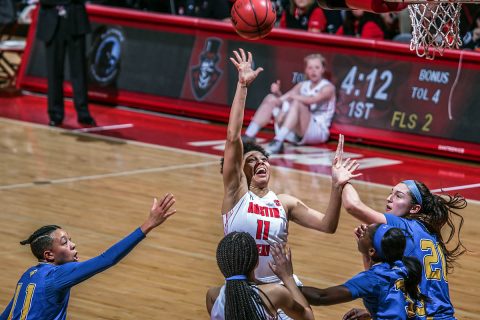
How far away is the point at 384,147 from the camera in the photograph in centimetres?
1486

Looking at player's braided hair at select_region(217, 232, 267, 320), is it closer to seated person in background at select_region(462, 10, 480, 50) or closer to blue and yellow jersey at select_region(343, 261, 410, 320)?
blue and yellow jersey at select_region(343, 261, 410, 320)

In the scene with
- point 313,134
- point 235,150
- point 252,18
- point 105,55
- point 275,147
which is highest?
point 252,18

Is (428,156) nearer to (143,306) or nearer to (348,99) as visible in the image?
(348,99)

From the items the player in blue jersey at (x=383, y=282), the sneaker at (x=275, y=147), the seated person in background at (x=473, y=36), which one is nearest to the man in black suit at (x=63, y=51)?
the sneaker at (x=275, y=147)

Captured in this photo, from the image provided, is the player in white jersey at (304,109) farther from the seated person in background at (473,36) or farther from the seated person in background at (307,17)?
the seated person in background at (473,36)

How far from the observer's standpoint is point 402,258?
6027 mm

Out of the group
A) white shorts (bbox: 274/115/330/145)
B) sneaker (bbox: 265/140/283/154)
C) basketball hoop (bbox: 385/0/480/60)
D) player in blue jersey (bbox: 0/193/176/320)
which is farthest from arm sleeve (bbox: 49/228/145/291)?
white shorts (bbox: 274/115/330/145)

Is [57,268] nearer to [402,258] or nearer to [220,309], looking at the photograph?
[220,309]

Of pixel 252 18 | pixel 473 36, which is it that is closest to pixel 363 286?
pixel 252 18

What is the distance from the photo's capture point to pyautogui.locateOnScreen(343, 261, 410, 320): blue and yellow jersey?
231 inches

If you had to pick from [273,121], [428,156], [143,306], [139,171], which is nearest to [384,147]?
[428,156]

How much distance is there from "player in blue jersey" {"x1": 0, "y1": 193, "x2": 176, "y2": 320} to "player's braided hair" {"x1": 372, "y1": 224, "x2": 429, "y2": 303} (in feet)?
4.04

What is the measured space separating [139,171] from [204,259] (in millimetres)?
3806

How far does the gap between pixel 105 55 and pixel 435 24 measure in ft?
32.1
